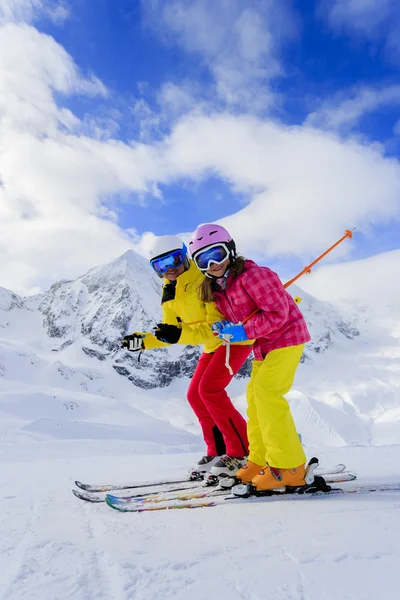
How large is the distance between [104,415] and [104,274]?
341 feet

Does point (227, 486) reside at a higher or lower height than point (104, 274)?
lower

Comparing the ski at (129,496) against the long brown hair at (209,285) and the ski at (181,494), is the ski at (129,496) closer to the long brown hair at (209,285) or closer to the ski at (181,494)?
the ski at (181,494)

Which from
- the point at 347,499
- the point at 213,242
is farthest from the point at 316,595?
the point at 213,242

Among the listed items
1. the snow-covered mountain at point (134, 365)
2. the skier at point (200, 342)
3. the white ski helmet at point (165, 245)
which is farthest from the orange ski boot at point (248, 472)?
the snow-covered mountain at point (134, 365)

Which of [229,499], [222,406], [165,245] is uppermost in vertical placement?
[165,245]

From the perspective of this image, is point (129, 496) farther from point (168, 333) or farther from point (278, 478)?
point (168, 333)

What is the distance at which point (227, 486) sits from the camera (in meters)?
3.64

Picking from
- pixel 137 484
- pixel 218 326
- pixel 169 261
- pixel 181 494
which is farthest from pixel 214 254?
pixel 137 484

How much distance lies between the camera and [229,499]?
3.24 metres

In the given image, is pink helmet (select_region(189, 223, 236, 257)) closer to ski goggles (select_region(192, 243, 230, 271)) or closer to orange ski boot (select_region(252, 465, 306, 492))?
ski goggles (select_region(192, 243, 230, 271))

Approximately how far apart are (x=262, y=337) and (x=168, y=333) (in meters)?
0.93

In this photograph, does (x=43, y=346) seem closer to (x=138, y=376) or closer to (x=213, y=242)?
(x=138, y=376)

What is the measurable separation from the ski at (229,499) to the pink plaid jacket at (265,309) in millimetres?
1123

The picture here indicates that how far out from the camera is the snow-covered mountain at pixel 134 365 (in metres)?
92.9
